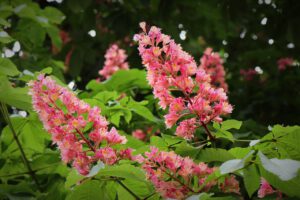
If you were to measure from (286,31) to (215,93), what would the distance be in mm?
2128

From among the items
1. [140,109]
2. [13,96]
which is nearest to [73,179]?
[13,96]

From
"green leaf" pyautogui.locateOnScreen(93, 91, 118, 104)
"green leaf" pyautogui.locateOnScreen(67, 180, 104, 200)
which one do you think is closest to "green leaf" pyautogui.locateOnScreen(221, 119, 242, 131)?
"green leaf" pyautogui.locateOnScreen(67, 180, 104, 200)

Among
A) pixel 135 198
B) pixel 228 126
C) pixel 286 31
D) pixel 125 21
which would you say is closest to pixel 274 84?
pixel 286 31

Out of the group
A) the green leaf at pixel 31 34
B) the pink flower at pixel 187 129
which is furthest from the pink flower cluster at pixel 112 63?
the pink flower at pixel 187 129

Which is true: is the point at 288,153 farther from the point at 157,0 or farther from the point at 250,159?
the point at 157,0

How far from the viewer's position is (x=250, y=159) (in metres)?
1.22

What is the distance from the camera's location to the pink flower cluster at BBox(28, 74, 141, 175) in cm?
142

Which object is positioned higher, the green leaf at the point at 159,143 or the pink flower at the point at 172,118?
the pink flower at the point at 172,118

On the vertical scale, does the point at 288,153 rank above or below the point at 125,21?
below

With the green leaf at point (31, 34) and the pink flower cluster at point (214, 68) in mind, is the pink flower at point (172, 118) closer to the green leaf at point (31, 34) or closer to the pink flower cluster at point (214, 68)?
the pink flower cluster at point (214, 68)

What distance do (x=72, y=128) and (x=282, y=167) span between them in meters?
0.66

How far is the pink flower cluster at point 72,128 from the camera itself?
1.42 metres

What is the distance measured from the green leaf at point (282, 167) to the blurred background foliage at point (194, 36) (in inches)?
71.7

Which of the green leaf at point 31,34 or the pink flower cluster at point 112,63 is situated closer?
the pink flower cluster at point 112,63
